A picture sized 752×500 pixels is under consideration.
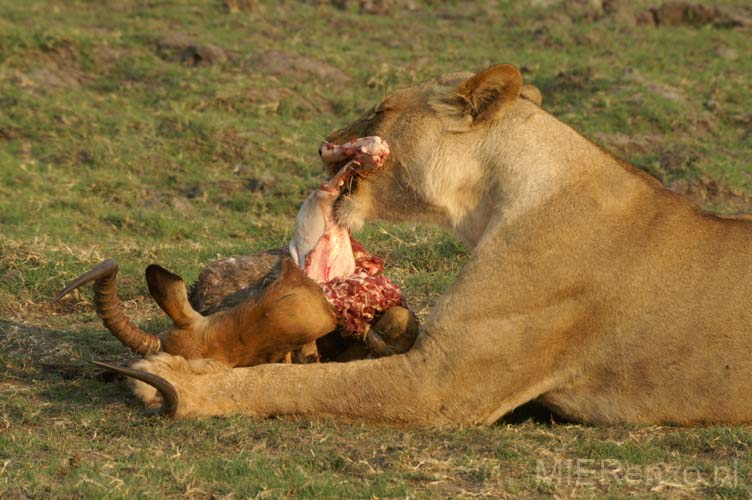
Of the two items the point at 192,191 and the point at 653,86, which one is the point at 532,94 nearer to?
the point at 192,191

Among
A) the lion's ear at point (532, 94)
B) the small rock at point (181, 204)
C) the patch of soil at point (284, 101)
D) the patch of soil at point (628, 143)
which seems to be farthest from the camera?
the patch of soil at point (284, 101)

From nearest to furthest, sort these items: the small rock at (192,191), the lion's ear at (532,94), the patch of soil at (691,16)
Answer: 1. the lion's ear at (532,94)
2. the small rock at (192,191)
3. the patch of soil at (691,16)

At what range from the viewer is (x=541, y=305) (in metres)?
4.56

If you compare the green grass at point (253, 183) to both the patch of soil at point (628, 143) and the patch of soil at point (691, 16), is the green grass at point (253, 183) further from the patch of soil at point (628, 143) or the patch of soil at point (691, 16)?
the patch of soil at point (691, 16)

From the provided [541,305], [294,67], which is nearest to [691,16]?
[294,67]

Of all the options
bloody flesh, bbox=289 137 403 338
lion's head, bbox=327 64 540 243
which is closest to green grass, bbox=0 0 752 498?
bloody flesh, bbox=289 137 403 338

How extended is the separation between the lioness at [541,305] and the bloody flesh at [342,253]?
20cm

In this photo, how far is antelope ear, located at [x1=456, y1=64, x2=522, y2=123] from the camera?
4.75m

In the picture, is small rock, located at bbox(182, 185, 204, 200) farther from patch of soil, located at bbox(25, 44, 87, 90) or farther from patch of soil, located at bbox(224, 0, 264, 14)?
patch of soil, located at bbox(224, 0, 264, 14)

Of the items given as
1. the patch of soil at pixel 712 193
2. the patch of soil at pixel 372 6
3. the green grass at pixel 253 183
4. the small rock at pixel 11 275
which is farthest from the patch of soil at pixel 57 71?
the patch of soil at pixel 712 193

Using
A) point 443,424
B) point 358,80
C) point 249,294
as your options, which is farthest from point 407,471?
point 358,80

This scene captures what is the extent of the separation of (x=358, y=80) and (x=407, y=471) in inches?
345

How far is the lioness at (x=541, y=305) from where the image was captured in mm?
4469

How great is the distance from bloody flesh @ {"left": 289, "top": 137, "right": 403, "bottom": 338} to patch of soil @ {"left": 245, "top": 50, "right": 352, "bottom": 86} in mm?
7075
